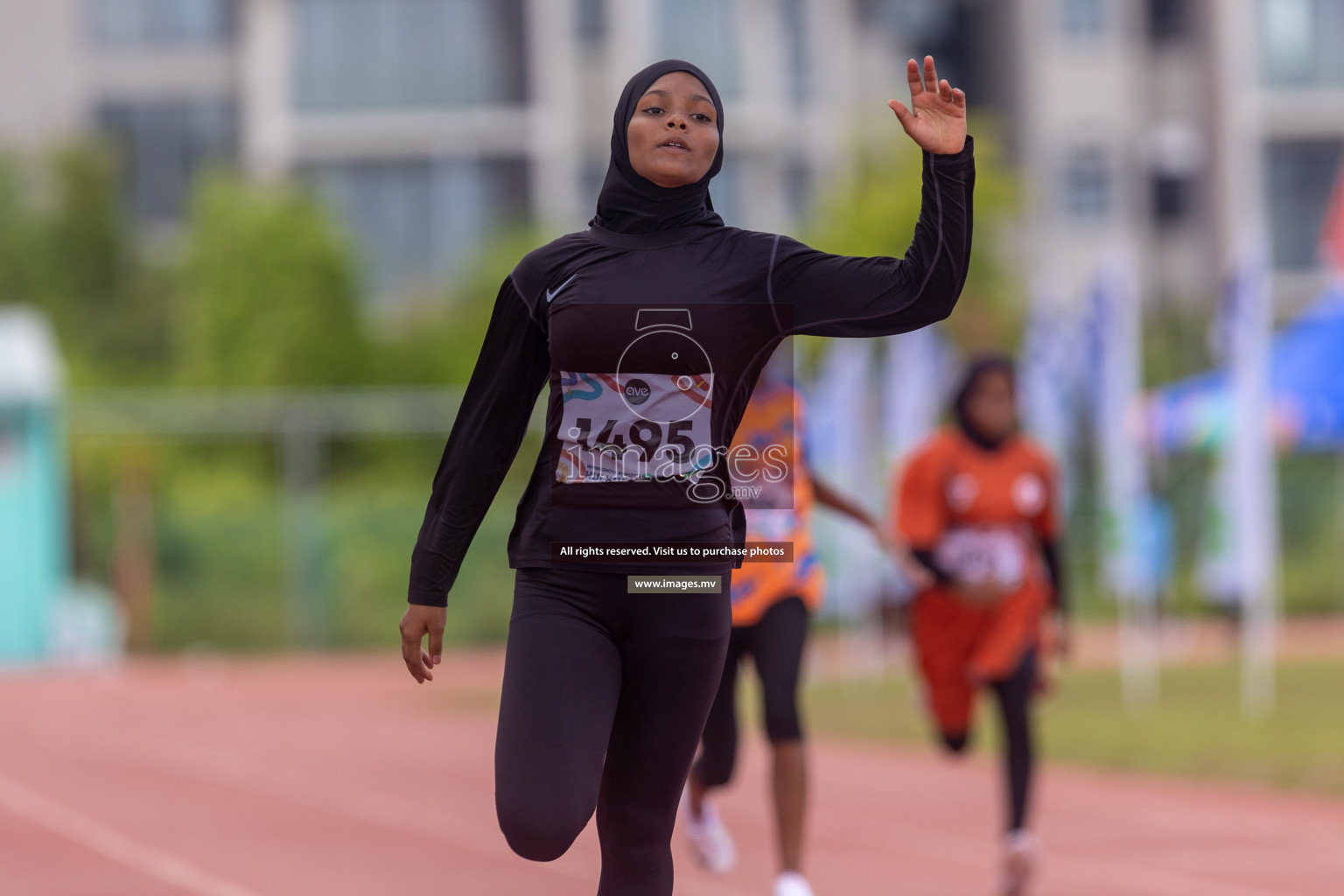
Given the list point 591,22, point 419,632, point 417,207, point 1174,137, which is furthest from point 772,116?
point 419,632

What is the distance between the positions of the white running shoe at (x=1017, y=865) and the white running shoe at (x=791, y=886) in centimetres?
134

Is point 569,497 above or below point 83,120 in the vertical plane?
below

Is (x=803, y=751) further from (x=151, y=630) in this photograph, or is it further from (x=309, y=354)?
(x=309, y=354)

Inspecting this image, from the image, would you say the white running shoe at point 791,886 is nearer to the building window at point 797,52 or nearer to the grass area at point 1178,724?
the grass area at point 1178,724

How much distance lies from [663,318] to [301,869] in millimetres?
5359

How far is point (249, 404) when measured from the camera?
102 feet

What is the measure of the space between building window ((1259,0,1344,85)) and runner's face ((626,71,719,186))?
3914cm

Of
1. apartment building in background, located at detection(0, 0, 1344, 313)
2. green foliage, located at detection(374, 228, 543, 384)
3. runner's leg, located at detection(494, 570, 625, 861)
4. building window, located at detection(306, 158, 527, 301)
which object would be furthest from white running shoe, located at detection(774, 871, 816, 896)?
building window, located at detection(306, 158, 527, 301)

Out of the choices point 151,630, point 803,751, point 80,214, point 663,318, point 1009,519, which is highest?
point 80,214

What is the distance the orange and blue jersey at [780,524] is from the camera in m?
6.83

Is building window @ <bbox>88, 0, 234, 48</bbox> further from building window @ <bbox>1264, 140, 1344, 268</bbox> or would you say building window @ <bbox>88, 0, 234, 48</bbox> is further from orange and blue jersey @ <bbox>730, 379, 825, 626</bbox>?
orange and blue jersey @ <bbox>730, 379, 825, 626</bbox>

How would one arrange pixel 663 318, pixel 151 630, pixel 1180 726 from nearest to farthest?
pixel 663 318, pixel 1180 726, pixel 151 630

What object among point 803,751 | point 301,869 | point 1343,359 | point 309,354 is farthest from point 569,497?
point 309,354

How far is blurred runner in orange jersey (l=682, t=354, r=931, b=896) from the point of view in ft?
23.3
